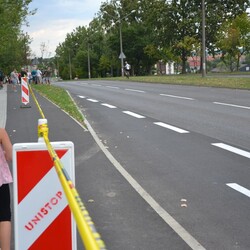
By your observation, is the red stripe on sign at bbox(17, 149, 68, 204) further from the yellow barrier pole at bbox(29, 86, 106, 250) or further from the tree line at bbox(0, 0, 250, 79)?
the tree line at bbox(0, 0, 250, 79)

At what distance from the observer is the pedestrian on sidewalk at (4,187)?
12.3 feet

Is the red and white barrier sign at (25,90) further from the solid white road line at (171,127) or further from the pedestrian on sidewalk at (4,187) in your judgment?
the pedestrian on sidewalk at (4,187)

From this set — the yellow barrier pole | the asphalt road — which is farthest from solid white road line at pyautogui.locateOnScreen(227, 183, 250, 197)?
the yellow barrier pole

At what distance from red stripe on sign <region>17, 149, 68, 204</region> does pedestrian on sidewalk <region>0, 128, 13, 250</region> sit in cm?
22

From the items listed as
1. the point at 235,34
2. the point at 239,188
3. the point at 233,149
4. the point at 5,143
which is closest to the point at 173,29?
the point at 235,34

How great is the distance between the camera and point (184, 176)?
23.0ft

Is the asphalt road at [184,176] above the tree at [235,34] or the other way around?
the other way around

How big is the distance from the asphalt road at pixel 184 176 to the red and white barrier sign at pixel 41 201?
1007 millimetres

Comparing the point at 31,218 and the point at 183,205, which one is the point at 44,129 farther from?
the point at 183,205

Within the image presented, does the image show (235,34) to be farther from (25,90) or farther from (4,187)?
(4,187)

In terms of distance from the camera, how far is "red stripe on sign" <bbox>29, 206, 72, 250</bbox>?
3.63 metres

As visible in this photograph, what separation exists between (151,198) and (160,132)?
18.6ft

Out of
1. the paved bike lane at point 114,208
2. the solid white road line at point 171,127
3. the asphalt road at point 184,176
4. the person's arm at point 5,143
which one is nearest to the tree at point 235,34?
the asphalt road at point 184,176

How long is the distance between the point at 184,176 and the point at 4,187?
373cm
